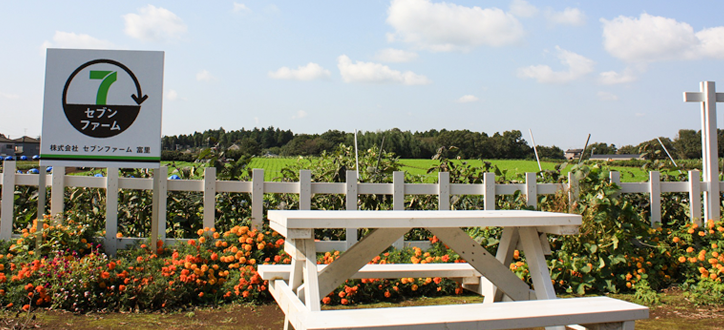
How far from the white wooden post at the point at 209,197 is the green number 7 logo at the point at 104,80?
46.7 inches

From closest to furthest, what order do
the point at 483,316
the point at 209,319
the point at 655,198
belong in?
the point at 483,316 < the point at 209,319 < the point at 655,198

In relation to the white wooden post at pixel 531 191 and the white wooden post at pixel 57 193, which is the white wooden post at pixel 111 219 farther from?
the white wooden post at pixel 531 191

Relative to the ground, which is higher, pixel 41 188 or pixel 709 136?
pixel 709 136

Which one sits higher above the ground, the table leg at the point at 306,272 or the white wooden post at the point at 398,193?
the white wooden post at the point at 398,193

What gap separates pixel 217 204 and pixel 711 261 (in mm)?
4974

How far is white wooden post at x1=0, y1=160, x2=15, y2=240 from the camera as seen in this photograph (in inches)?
200

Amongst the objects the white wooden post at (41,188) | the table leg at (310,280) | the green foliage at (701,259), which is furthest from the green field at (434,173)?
the table leg at (310,280)

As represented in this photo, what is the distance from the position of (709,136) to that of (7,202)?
26.1 ft

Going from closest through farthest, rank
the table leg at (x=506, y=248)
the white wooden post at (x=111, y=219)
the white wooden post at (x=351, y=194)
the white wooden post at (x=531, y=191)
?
1. the table leg at (x=506, y=248)
2. the white wooden post at (x=111, y=219)
3. the white wooden post at (x=351, y=194)
4. the white wooden post at (x=531, y=191)

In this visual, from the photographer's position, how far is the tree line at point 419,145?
21.5ft

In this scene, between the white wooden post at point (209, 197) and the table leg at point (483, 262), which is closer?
the table leg at point (483, 262)

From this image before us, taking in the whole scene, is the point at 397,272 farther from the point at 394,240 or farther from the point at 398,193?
the point at 398,193

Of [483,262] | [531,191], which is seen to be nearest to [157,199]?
[483,262]

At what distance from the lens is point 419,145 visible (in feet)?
32.2
